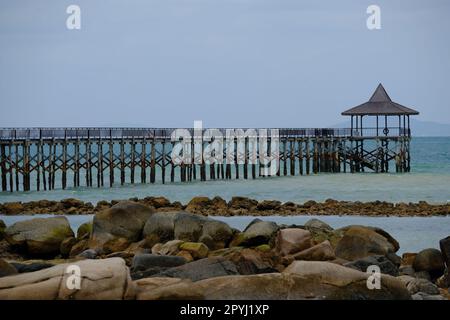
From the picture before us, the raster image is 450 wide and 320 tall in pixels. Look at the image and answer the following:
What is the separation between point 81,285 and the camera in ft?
43.9

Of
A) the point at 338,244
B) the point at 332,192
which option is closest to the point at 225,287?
the point at 338,244

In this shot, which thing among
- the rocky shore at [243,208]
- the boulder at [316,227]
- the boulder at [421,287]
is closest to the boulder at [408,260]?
the boulder at [316,227]

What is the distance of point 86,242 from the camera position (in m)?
23.3

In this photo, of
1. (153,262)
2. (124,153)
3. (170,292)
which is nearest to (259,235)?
(153,262)

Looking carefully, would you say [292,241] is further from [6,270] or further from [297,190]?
[297,190]

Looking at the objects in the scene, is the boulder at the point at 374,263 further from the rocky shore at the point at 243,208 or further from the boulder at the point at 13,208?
the boulder at the point at 13,208

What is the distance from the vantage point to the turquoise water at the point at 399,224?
2856 cm

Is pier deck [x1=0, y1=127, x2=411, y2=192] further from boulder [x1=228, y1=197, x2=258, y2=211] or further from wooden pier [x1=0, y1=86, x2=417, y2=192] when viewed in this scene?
boulder [x1=228, y1=197, x2=258, y2=211]

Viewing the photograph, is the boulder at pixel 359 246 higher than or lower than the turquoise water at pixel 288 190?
higher

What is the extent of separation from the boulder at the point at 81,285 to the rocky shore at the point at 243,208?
2087 centimetres

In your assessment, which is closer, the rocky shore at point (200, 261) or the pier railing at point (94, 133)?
the rocky shore at point (200, 261)

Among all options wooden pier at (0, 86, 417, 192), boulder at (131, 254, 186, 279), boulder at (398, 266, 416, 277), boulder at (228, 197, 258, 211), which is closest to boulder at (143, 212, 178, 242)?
boulder at (131, 254, 186, 279)

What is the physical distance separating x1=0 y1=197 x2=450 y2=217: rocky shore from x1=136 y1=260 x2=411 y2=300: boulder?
66.6ft
